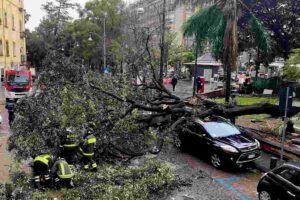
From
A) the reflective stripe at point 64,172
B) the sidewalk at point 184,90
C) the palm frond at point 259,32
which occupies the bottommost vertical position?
the reflective stripe at point 64,172

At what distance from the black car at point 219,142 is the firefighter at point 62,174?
4.59 m

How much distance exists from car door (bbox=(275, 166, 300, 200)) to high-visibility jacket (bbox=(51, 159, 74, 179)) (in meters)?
4.65

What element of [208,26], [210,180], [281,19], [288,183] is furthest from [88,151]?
[281,19]

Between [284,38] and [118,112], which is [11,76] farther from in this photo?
[284,38]

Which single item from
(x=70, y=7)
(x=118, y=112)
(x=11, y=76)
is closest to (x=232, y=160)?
(x=118, y=112)

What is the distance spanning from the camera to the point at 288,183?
20.2ft

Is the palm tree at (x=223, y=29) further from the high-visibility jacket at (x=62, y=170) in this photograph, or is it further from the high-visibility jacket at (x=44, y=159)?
the high-visibility jacket at (x=44, y=159)

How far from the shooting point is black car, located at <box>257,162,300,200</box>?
19.7 feet

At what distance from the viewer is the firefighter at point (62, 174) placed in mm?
7004

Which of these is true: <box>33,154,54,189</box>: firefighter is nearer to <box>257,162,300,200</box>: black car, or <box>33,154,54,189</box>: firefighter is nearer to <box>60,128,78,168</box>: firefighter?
<box>60,128,78,168</box>: firefighter

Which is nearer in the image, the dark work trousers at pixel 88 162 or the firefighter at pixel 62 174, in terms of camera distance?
the firefighter at pixel 62 174

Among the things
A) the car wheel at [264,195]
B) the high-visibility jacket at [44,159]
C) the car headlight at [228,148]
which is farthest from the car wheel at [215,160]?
the high-visibility jacket at [44,159]

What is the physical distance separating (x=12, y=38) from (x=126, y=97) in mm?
29814

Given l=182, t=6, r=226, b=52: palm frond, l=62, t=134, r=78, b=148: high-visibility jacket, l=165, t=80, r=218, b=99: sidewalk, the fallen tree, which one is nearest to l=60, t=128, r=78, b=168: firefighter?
l=62, t=134, r=78, b=148: high-visibility jacket
